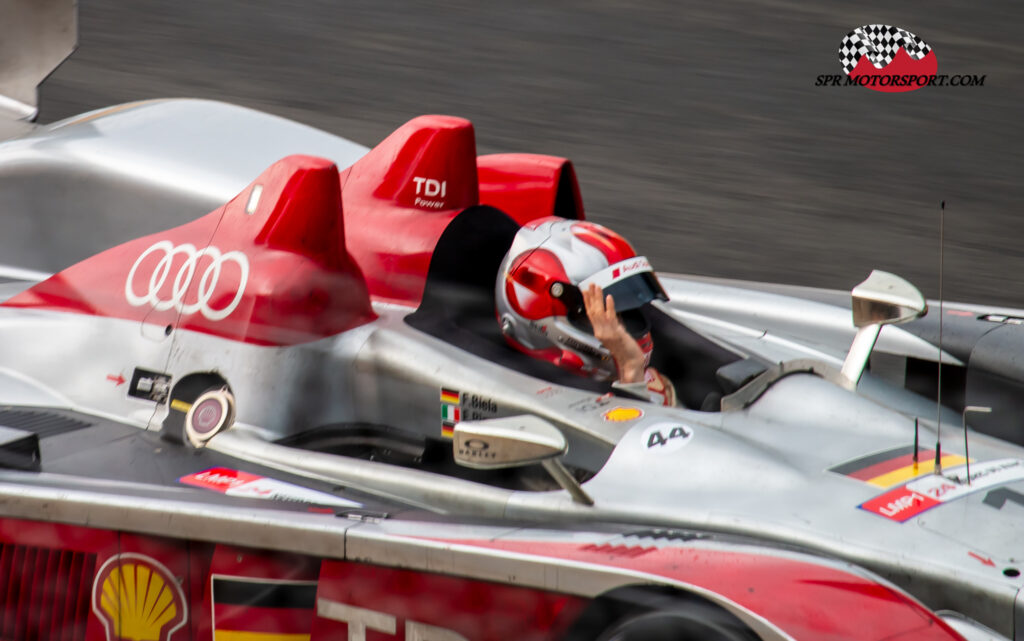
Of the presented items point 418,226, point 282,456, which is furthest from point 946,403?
point 282,456

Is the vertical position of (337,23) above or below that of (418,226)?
above

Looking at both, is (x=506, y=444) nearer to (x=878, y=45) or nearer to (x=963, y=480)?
(x=963, y=480)

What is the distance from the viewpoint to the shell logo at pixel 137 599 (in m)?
2.77

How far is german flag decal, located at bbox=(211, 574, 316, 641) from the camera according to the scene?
2.69m

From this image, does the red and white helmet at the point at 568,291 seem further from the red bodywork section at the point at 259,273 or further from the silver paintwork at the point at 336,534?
the silver paintwork at the point at 336,534

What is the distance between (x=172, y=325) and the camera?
329 cm

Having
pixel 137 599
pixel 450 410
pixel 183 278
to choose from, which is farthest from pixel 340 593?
pixel 183 278

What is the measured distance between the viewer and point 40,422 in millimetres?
3295

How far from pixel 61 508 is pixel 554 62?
711 cm

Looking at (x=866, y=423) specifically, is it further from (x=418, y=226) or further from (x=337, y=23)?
(x=337, y=23)

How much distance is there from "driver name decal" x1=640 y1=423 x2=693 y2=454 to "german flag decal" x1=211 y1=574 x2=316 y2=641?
2.73 ft

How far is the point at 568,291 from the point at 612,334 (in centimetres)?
16

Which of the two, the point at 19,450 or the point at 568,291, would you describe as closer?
the point at 19,450

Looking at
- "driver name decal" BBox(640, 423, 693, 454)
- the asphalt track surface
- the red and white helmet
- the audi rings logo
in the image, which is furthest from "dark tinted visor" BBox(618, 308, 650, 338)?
the asphalt track surface
